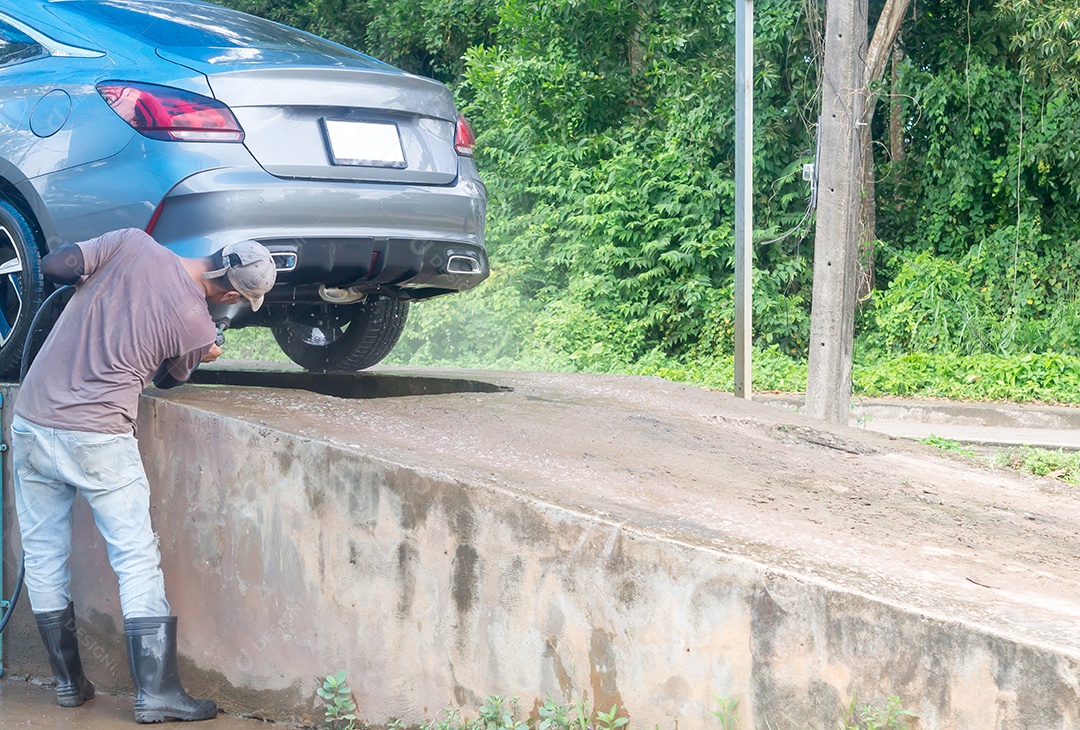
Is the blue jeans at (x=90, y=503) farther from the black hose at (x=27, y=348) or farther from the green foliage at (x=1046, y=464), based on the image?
the green foliage at (x=1046, y=464)

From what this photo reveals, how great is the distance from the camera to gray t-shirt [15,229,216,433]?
3.37 metres

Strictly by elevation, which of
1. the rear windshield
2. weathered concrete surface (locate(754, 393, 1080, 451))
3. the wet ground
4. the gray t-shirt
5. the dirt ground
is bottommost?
weathered concrete surface (locate(754, 393, 1080, 451))

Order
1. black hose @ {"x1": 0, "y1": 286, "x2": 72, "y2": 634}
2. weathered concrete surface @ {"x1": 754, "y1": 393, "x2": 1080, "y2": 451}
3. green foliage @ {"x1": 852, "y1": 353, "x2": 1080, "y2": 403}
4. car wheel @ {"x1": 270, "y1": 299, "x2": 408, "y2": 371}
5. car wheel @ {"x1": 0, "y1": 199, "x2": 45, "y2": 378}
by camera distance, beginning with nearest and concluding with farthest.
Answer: black hose @ {"x1": 0, "y1": 286, "x2": 72, "y2": 634} → car wheel @ {"x1": 0, "y1": 199, "x2": 45, "y2": 378} → car wheel @ {"x1": 270, "y1": 299, "x2": 408, "y2": 371} → weathered concrete surface @ {"x1": 754, "y1": 393, "x2": 1080, "y2": 451} → green foliage @ {"x1": 852, "y1": 353, "x2": 1080, "y2": 403}

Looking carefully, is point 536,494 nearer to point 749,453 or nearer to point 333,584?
point 333,584

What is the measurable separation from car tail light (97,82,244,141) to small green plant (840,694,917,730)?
9.12ft

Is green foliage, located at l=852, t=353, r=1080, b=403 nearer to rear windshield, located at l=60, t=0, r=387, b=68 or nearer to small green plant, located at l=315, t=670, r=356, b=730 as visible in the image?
rear windshield, located at l=60, t=0, r=387, b=68

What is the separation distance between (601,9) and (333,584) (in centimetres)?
1245

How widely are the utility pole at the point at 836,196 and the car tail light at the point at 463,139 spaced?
357cm

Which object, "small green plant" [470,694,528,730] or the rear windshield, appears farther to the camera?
the rear windshield

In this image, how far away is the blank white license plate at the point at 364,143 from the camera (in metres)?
4.05

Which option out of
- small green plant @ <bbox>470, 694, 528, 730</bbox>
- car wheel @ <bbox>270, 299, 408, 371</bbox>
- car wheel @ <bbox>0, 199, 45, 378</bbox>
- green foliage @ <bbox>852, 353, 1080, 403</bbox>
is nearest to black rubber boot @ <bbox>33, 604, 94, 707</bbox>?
car wheel @ <bbox>0, 199, 45, 378</bbox>

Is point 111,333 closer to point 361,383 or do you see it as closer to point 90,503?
point 90,503

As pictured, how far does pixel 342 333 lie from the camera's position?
5.64m

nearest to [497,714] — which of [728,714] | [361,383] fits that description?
[728,714]
